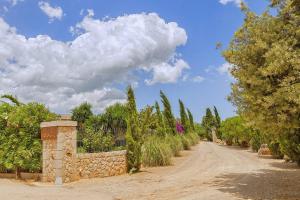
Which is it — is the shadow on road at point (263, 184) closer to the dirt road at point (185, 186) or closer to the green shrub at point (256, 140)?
the dirt road at point (185, 186)

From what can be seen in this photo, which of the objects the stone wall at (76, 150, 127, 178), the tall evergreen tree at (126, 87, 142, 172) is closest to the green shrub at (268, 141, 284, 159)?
the tall evergreen tree at (126, 87, 142, 172)

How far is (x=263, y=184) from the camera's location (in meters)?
12.7

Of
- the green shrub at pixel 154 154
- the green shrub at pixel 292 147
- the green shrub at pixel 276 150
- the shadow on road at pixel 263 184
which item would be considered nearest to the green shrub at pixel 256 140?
the green shrub at pixel 276 150

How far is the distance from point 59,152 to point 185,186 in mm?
5582

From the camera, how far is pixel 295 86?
969cm

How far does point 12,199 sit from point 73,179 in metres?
4.29

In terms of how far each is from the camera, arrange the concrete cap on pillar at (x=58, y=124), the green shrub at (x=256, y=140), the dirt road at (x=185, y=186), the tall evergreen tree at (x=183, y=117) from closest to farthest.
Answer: the dirt road at (x=185, y=186) < the concrete cap on pillar at (x=58, y=124) < the green shrub at (x=256, y=140) < the tall evergreen tree at (x=183, y=117)

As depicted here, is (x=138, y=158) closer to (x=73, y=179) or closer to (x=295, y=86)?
(x=73, y=179)

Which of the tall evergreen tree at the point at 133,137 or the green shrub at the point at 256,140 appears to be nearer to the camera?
the tall evergreen tree at the point at 133,137

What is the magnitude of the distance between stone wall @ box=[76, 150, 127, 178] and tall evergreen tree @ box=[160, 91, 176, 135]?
11.9 meters

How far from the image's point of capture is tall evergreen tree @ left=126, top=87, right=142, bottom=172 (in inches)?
671

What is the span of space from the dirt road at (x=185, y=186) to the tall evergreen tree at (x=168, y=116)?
11.6m

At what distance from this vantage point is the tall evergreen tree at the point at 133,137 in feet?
55.9

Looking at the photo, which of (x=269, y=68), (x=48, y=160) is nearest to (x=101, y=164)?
(x=48, y=160)
